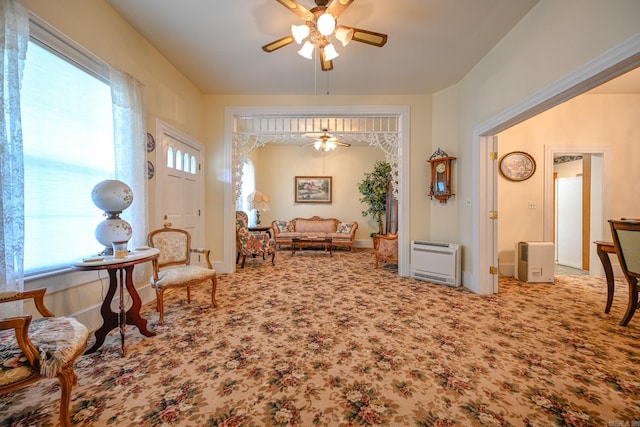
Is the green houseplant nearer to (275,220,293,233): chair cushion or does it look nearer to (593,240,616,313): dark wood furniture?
(275,220,293,233): chair cushion

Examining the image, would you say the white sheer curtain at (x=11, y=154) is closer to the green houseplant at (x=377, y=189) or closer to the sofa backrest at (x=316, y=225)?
the sofa backrest at (x=316, y=225)

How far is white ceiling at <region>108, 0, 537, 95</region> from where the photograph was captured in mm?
2248

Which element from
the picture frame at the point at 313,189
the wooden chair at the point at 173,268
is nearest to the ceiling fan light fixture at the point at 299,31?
the wooden chair at the point at 173,268

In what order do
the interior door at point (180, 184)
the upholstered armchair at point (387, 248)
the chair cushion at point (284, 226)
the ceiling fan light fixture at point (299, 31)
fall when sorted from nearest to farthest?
the ceiling fan light fixture at point (299, 31) < the interior door at point (180, 184) < the upholstered armchair at point (387, 248) < the chair cushion at point (284, 226)

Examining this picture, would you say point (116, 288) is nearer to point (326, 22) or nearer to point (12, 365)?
point (12, 365)

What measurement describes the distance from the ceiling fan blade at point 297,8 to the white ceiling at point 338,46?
0.37 metres

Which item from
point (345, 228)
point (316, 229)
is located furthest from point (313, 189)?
point (345, 228)

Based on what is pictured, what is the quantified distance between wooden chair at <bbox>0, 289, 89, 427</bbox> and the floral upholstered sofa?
503cm

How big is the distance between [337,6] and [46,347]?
2776 millimetres

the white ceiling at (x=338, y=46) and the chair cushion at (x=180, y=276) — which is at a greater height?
the white ceiling at (x=338, y=46)

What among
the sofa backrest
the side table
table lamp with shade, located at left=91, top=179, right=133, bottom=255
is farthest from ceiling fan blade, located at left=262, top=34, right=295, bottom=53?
the sofa backrest

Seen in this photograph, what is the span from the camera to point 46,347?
111 centimetres

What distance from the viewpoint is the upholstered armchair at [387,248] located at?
14.2ft

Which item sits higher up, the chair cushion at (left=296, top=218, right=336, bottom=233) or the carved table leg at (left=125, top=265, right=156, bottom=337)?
the chair cushion at (left=296, top=218, right=336, bottom=233)
